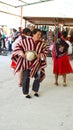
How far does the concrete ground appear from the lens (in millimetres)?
3843

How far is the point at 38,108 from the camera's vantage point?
15.0 ft

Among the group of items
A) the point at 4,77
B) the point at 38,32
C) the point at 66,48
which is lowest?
the point at 4,77

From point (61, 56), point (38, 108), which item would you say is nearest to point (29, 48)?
point (38, 108)

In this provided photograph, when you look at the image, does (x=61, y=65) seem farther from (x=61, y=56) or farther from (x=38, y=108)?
(x=38, y=108)

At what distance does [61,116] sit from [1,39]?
9.74 metres

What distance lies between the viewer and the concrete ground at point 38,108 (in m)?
3.84

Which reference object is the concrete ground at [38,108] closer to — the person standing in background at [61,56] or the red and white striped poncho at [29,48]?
the person standing in background at [61,56]

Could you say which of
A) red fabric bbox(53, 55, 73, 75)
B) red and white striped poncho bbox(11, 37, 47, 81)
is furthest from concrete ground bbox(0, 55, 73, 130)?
red and white striped poncho bbox(11, 37, 47, 81)

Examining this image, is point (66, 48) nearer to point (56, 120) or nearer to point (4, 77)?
point (4, 77)

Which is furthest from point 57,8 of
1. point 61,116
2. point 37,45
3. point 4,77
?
point 61,116

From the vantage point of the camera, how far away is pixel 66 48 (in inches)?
246

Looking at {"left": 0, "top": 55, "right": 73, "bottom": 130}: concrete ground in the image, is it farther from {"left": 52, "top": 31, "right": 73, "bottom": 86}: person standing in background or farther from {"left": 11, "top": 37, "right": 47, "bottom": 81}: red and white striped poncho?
{"left": 11, "top": 37, "right": 47, "bottom": 81}: red and white striped poncho

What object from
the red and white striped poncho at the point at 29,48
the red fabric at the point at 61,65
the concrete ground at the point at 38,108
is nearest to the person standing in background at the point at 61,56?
the red fabric at the point at 61,65

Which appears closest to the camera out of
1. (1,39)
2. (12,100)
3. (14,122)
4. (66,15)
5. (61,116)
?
(14,122)
